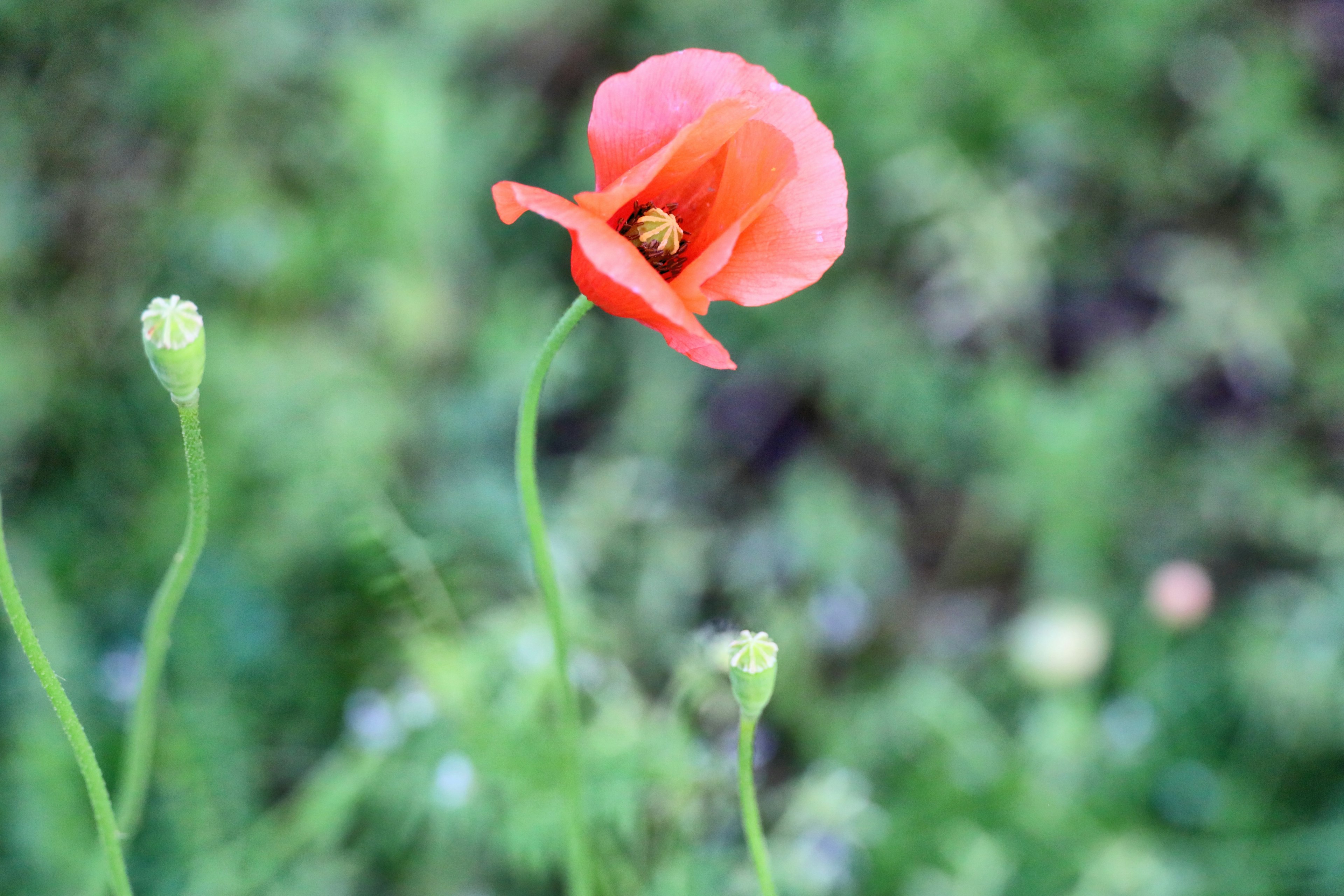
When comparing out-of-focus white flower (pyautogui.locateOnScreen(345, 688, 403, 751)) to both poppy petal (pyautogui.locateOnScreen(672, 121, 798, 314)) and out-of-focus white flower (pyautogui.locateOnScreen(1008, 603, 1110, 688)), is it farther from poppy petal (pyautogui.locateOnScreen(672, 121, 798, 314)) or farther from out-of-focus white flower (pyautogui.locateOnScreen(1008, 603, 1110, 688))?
out-of-focus white flower (pyautogui.locateOnScreen(1008, 603, 1110, 688))

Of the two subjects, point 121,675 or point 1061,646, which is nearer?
point 121,675

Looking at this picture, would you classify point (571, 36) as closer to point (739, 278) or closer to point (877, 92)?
point (877, 92)

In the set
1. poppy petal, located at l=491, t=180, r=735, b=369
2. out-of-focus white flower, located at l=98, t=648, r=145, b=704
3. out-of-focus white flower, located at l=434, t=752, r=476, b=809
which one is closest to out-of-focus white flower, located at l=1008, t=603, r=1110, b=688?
out-of-focus white flower, located at l=434, t=752, r=476, b=809

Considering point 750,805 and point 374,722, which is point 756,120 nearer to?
point 750,805

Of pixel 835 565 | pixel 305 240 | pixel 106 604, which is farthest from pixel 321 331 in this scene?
pixel 835 565

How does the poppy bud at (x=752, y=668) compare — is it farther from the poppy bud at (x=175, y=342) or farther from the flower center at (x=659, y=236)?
the poppy bud at (x=175, y=342)

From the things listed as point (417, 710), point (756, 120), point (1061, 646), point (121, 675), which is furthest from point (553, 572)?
point (1061, 646)
